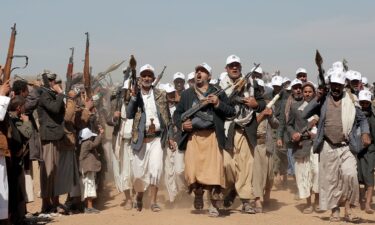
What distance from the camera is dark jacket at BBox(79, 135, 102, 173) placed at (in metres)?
11.4

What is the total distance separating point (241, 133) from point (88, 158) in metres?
2.79

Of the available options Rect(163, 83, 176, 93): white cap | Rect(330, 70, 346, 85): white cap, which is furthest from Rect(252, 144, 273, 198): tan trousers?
Rect(163, 83, 176, 93): white cap

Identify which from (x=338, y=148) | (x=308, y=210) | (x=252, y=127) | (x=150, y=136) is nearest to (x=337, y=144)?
(x=338, y=148)

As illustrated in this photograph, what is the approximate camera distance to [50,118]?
10.2 meters

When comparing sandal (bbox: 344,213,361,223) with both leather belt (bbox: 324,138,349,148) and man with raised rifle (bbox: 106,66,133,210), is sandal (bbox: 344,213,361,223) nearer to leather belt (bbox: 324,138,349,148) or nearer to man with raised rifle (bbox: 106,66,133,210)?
leather belt (bbox: 324,138,349,148)

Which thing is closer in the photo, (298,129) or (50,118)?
(50,118)

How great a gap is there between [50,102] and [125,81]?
2339 millimetres

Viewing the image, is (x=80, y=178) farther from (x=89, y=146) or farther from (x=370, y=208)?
(x=370, y=208)

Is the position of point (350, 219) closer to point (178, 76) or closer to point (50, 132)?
point (50, 132)

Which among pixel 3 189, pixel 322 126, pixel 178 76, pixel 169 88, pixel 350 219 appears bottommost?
pixel 350 219

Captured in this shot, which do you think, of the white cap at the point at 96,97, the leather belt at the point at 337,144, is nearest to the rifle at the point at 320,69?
the leather belt at the point at 337,144

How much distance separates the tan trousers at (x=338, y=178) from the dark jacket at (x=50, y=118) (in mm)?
4044

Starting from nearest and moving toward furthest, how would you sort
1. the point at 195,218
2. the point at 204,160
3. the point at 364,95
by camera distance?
the point at 195,218 → the point at 204,160 → the point at 364,95

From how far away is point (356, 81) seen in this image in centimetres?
1206
